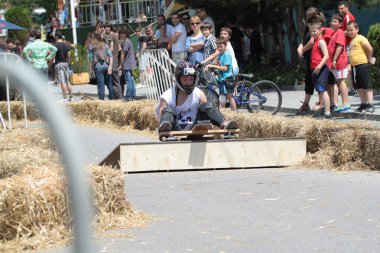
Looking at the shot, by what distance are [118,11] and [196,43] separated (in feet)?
75.4

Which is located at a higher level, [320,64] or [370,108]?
[320,64]

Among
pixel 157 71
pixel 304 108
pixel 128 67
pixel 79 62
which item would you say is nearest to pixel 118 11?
pixel 79 62

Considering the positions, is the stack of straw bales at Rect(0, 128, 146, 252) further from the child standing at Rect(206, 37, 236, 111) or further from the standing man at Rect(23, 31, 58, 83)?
the standing man at Rect(23, 31, 58, 83)

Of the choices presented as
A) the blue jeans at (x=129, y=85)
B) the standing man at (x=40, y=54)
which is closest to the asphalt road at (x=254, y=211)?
the blue jeans at (x=129, y=85)

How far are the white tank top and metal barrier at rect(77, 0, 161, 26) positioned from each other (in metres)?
26.6

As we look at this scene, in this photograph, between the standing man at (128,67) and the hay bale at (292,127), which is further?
the standing man at (128,67)

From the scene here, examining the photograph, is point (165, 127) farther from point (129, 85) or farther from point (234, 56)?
point (129, 85)

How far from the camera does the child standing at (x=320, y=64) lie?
15.4m

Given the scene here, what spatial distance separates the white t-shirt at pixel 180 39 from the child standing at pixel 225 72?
10.5 feet

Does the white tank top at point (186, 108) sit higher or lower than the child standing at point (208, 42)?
lower

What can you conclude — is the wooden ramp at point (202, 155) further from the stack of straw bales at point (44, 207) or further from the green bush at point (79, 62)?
the green bush at point (79, 62)

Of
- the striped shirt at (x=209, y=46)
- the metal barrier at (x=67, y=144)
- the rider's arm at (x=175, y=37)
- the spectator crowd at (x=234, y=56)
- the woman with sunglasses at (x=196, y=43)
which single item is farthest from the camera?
the rider's arm at (x=175, y=37)

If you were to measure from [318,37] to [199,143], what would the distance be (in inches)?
239

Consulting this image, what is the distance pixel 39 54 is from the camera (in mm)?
21078
